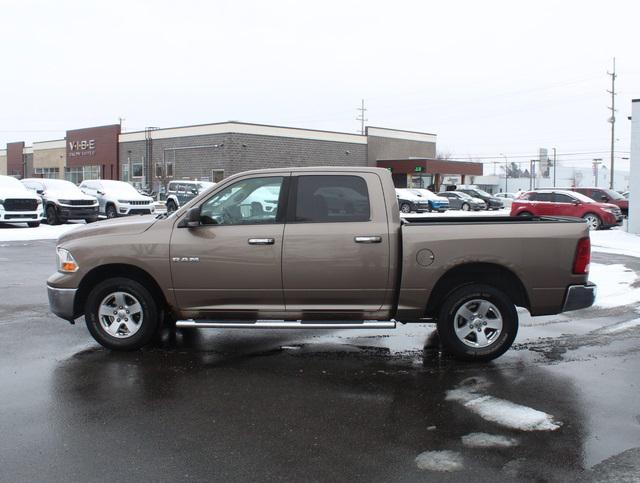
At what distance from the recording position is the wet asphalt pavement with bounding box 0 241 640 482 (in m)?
4.07

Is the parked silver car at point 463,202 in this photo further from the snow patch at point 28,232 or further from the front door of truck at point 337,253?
the front door of truck at point 337,253

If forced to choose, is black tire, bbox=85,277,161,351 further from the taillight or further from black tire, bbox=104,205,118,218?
black tire, bbox=104,205,118,218

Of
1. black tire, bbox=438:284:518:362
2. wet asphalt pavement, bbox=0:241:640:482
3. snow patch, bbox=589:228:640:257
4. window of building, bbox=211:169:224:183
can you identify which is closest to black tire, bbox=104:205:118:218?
snow patch, bbox=589:228:640:257

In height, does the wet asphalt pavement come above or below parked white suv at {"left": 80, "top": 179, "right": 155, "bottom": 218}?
below

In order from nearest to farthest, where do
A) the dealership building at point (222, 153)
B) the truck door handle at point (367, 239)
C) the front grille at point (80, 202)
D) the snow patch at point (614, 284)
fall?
the truck door handle at point (367, 239), the snow patch at point (614, 284), the front grille at point (80, 202), the dealership building at point (222, 153)

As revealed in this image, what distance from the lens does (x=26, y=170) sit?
8125cm

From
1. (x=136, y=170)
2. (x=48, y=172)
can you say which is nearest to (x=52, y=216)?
(x=136, y=170)

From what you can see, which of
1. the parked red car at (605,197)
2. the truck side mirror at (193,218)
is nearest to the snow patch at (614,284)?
the truck side mirror at (193,218)

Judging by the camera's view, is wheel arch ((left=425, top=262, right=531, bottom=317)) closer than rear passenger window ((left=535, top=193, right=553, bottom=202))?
Yes

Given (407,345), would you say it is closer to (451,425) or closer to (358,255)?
(358,255)

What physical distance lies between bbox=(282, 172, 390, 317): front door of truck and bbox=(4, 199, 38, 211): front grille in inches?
763

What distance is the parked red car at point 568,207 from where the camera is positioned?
25.8 m

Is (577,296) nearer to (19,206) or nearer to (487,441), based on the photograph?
(487,441)

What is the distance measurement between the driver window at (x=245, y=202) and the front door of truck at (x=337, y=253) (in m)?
0.24
